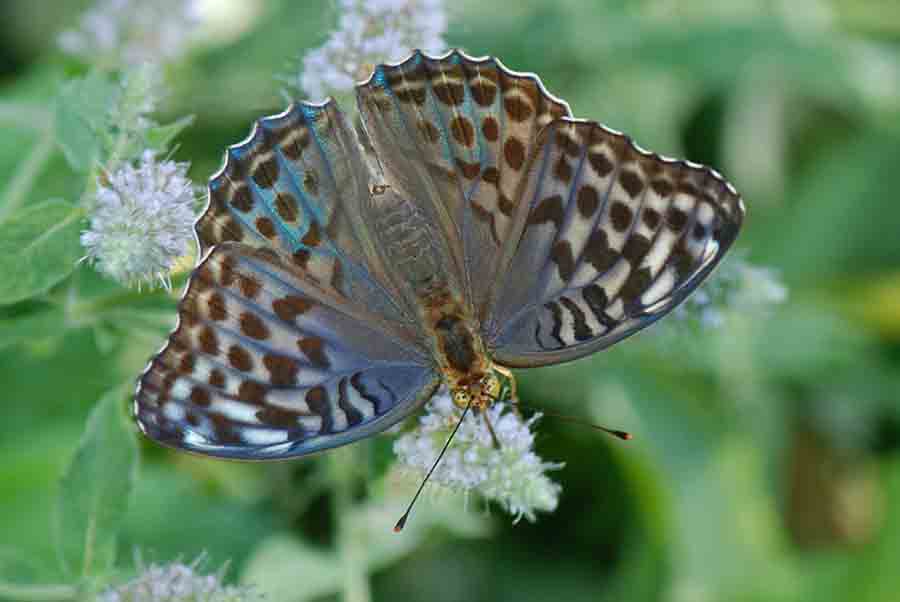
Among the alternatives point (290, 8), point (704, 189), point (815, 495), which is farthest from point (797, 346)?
point (290, 8)

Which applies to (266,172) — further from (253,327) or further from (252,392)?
(252,392)

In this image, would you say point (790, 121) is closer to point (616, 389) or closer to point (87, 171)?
point (616, 389)

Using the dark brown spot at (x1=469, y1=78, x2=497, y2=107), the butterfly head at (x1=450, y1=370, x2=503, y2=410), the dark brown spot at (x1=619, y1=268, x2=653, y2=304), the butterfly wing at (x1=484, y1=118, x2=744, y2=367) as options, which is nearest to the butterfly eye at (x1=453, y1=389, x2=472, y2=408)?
the butterfly head at (x1=450, y1=370, x2=503, y2=410)

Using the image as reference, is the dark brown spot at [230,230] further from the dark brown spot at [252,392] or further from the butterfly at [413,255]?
the dark brown spot at [252,392]

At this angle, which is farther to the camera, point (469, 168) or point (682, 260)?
point (469, 168)

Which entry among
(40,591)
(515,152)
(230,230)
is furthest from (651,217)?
(40,591)
